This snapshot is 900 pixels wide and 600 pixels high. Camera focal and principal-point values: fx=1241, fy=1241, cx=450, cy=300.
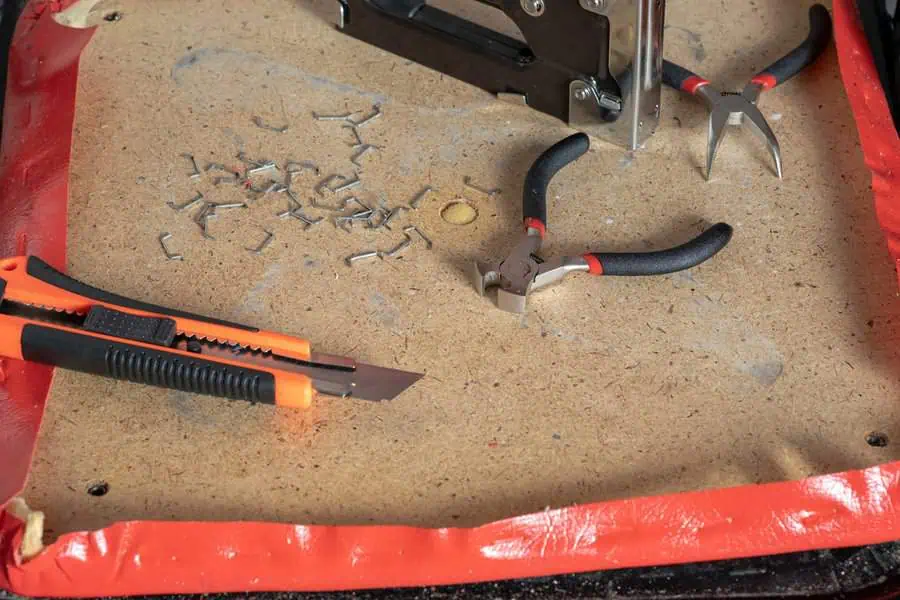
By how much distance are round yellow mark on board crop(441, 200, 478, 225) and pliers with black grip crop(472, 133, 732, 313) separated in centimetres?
7

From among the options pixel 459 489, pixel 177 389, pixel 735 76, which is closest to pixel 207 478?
pixel 177 389

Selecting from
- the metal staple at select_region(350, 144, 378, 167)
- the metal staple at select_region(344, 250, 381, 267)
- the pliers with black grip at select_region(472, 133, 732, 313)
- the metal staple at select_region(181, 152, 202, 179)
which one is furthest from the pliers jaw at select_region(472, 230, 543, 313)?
the metal staple at select_region(181, 152, 202, 179)

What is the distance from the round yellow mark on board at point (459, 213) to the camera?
4.18 feet

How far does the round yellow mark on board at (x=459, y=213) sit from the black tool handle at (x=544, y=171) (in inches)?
2.3

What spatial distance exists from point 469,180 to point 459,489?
0.39 metres

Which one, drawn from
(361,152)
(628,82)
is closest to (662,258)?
(628,82)

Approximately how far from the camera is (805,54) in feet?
4.62

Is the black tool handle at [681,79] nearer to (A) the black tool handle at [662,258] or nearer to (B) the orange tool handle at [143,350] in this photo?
(A) the black tool handle at [662,258]

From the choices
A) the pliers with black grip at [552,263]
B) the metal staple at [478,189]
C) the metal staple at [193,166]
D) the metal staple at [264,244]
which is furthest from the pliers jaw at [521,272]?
the metal staple at [193,166]

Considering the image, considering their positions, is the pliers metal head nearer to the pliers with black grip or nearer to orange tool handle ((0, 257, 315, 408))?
the pliers with black grip

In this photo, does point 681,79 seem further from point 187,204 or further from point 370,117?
point 187,204

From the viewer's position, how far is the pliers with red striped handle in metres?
1.31

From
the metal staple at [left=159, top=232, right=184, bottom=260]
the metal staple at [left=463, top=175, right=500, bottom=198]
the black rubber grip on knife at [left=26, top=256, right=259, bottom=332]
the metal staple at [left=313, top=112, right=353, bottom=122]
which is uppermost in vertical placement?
the metal staple at [left=463, top=175, right=500, bottom=198]

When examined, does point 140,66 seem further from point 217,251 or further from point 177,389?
point 177,389
